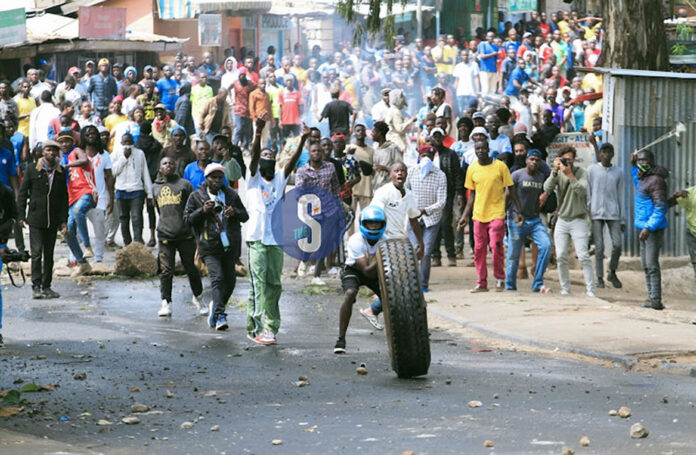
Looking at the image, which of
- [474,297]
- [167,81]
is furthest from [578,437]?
[167,81]

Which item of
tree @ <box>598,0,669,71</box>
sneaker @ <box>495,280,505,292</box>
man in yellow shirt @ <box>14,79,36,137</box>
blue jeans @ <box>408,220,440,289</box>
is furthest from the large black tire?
man in yellow shirt @ <box>14,79,36,137</box>

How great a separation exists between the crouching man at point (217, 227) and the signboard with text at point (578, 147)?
6.48 metres

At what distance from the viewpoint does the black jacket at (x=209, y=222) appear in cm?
1271

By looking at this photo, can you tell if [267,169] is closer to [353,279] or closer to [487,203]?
[353,279]

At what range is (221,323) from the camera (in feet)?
Answer: 41.7

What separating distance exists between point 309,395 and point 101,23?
1140 inches

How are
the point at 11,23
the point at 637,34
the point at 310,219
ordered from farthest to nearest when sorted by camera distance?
the point at 11,23 < the point at 637,34 < the point at 310,219

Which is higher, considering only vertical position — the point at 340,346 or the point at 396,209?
the point at 396,209

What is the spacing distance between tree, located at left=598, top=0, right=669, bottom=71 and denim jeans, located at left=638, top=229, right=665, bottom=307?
5.03 m

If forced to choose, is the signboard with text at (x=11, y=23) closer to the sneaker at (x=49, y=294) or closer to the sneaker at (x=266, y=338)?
the sneaker at (x=49, y=294)

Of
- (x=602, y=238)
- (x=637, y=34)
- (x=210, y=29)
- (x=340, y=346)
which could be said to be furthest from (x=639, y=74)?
(x=210, y=29)

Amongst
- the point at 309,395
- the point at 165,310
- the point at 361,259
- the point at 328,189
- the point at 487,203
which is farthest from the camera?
the point at 328,189

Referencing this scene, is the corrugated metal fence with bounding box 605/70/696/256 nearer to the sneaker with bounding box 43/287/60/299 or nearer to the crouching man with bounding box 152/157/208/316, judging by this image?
the crouching man with bounding box 152/157/208/316

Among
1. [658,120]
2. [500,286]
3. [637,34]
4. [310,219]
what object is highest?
[637,34]
